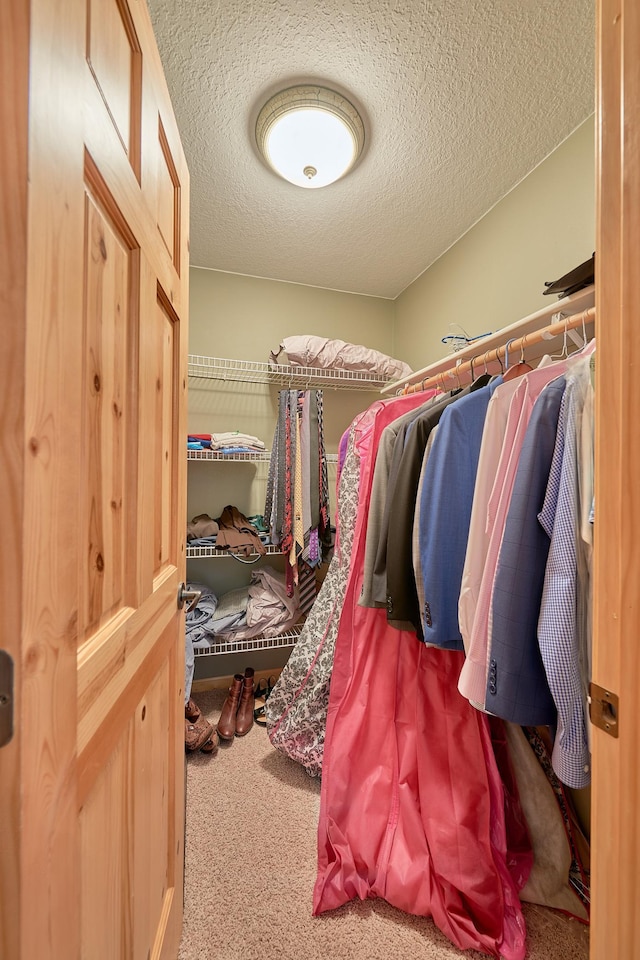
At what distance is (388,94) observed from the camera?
1.23 meters

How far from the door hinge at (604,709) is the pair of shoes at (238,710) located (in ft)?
5.55

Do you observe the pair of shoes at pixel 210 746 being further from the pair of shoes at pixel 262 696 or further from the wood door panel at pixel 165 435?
the wood door panel at pixel 165 435

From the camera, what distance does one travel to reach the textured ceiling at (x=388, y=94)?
3.38 ft

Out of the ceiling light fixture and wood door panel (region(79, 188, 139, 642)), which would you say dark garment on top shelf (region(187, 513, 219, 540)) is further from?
the ceiling light fixture

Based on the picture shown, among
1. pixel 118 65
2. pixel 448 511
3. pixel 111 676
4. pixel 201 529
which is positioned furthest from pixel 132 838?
pixel 201 529

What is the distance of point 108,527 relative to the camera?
523mm

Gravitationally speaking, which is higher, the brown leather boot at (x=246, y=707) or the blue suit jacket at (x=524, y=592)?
the blue suit jacket at (x=524, y=592)

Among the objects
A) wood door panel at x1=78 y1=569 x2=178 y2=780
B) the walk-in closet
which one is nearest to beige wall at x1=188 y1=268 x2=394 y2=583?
the walk-in closet

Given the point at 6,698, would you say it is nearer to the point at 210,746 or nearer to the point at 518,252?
the point at 210,746

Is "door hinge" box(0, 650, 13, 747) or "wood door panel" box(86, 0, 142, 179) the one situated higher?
"wood door panel" box(86, 0, 142, 179)

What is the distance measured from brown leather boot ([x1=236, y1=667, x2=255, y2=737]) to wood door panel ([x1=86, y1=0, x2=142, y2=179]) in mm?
2053

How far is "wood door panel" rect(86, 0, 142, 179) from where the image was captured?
0.47 metres

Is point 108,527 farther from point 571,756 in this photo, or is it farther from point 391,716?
point 391,716

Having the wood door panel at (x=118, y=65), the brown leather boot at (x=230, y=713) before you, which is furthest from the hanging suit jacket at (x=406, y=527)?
the brown leather boot at (x=230, y=713)
